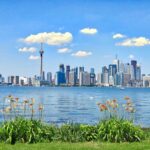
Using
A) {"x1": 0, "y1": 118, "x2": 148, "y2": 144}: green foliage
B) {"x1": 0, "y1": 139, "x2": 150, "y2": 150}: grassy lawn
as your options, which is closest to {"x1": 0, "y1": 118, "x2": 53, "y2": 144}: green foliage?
{"x1": 0, "y1": 118, "x2": 148, "y2": 144}: green foliage

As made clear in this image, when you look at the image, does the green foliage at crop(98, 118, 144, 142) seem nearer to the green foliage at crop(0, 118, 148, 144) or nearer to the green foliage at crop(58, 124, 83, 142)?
the green foliage at crop(0, 118, 148, 144)

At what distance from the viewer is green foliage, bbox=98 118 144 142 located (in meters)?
15.7

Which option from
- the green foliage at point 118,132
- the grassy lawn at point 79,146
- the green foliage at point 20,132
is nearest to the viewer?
the grassy lawn at point 79,146

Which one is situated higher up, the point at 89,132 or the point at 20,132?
the point at 20,132

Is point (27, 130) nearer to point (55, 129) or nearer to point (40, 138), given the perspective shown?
point (40, 138)

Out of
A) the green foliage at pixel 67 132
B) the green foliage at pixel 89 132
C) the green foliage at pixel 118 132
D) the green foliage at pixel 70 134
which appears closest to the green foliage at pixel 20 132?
the green foliage at pixel 67 132

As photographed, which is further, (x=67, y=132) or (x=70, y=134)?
(x=67, y=132)

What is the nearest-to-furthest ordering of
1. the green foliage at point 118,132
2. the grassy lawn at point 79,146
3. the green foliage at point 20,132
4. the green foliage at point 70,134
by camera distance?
the grassy lawn at point 79,146
the green foliage at point 20,132
the green foliage at point 118,132
the green foliage at point 70,134

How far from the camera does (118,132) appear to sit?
15703 millimetres

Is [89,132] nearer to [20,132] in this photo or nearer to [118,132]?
[118,132]

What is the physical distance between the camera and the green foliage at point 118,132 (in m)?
15.7

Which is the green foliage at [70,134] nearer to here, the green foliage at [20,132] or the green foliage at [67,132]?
the green foliage at [67,132]

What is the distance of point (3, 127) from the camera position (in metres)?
15.4

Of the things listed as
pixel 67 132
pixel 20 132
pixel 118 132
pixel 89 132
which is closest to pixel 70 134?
pixel 67 132
